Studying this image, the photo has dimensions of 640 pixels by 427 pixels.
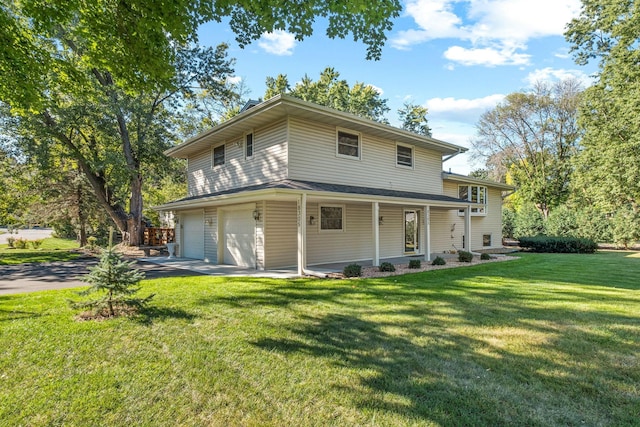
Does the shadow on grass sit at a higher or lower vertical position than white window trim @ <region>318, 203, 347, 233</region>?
lower

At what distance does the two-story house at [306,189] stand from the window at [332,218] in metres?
0.04

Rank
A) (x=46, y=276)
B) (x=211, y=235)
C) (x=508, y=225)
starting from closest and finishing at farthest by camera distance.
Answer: (x=46, y=276) → (x=211, y=235) → (x=508, y=225)

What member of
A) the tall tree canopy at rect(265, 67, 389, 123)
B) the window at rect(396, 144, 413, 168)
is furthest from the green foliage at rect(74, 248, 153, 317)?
the tall tree canopy at rect(265, 67, 389, 123)

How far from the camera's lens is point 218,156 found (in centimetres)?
1341

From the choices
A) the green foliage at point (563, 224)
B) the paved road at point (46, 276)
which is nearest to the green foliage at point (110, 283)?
the paved road at point (46, 276)

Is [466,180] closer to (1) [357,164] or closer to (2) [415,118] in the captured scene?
(1) [357,164]

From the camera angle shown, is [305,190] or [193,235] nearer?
[305,190]

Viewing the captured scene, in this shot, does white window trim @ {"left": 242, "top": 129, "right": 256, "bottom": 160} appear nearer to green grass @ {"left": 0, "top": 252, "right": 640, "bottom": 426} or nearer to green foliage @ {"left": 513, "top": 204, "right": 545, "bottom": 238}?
green grass @ {"left": 0, "top": 252, "right": 640, "bottom": 426}

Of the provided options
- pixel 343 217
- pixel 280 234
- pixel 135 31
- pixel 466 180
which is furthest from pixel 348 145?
pixel 466 180

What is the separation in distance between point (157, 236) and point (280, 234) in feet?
38.7

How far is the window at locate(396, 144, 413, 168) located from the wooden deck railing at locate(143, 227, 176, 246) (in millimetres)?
12882

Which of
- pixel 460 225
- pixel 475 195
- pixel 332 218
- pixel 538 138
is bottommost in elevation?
pixel 460 225

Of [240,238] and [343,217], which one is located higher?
[343,217]

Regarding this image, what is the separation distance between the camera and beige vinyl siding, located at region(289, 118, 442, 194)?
1046 centimetres
